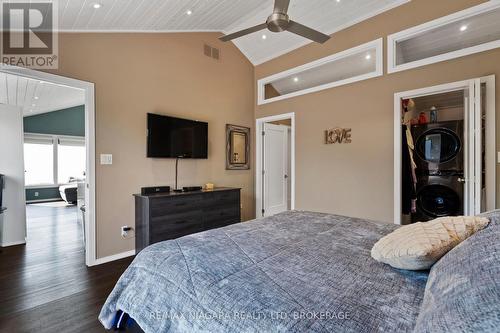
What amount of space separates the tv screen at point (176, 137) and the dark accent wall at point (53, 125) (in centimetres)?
695

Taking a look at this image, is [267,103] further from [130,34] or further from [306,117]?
[130,34]

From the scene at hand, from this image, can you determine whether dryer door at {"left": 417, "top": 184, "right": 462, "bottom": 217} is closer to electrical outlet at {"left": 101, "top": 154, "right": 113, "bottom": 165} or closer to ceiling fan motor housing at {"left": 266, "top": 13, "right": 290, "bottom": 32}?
ceiling fan motor housing at {"left": 266, "top": 13, "right": 290, "bottom": 32}

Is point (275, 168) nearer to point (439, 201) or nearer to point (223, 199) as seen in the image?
point (223, 199)

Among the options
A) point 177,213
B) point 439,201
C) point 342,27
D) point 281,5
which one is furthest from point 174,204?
point 439,201

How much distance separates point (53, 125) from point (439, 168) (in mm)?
10523

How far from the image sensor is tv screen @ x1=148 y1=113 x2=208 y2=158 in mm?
3436

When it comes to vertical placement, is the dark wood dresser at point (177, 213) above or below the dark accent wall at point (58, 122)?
below

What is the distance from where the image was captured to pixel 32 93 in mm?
5449

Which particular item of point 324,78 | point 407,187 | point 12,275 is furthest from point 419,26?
point 12,275

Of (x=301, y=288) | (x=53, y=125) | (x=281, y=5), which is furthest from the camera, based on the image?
(x=53, y=125)

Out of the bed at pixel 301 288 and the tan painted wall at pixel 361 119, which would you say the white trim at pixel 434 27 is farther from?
the bed at pixel 301 288

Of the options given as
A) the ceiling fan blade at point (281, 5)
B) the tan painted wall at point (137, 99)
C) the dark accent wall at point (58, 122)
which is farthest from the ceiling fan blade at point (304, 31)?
the dark accent wall at point (58, 122)

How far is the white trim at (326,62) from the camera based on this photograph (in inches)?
132

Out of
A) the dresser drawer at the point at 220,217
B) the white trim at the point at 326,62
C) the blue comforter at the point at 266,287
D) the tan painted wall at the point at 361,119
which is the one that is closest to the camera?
the blue comforter at the point at 266,287
